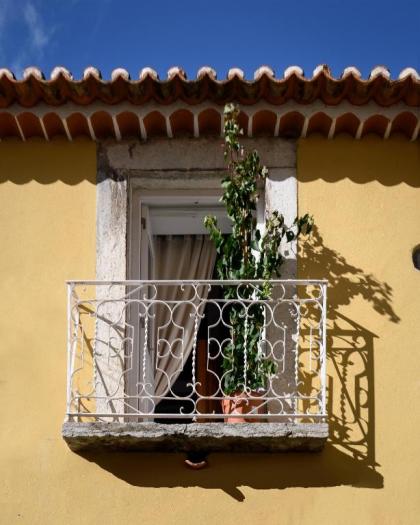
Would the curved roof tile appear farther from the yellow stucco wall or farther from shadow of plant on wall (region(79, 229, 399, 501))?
shadow of plant on wall (region(79, 229, 399, 501))

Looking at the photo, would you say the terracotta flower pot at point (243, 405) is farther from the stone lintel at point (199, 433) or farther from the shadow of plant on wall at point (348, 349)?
the shadow of plant on wall at point (348, 349)

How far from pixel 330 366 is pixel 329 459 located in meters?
0.61

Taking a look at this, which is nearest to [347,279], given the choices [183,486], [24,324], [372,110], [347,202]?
[347,202]

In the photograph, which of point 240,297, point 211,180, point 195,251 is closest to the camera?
point 240,297

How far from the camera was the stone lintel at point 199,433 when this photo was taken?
6.36m

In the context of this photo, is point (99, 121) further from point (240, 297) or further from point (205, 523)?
point (205, 523)

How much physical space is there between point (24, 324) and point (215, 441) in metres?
1.58

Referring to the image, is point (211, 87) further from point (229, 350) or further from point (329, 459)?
point (329, 459)

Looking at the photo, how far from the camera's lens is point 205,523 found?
6.51 meters

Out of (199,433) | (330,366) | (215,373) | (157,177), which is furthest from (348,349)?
(157,177)

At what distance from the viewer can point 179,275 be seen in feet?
25.7

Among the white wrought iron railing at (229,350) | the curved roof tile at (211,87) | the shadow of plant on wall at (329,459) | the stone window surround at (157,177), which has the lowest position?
the shadow of plant on wall at (329,459)

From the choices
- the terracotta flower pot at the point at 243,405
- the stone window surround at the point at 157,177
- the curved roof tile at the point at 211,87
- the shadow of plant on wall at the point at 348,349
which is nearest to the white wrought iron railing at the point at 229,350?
the terracotta flower pot at the point at 243,405

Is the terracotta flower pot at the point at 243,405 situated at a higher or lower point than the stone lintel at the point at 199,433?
higher
